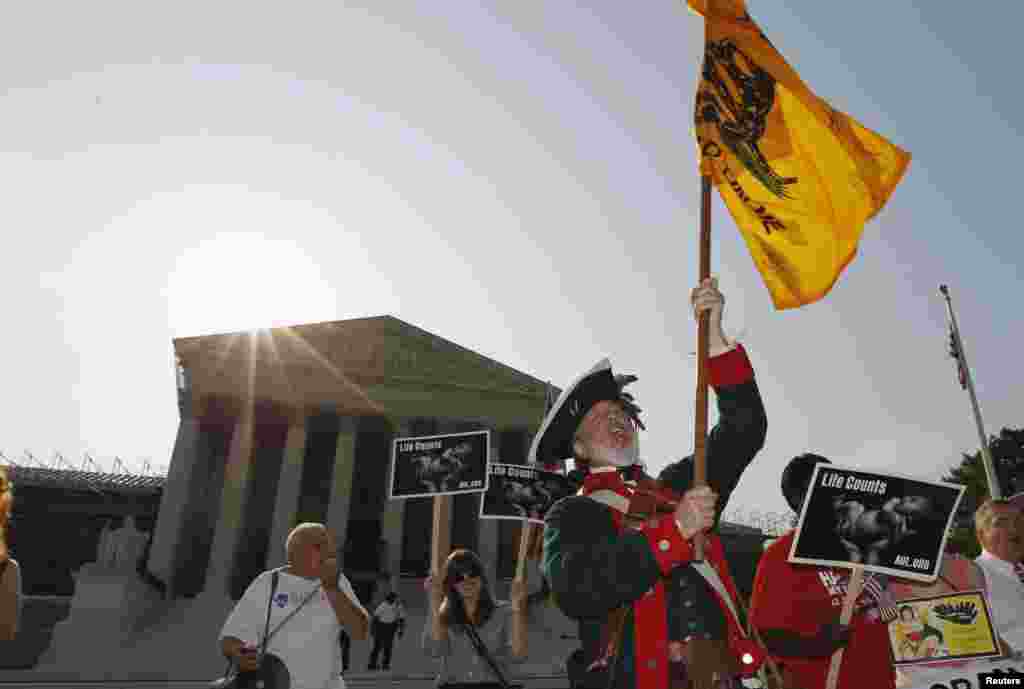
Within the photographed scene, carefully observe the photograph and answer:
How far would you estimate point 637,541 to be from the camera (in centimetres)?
242

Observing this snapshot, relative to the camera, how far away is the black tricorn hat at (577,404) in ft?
10.5

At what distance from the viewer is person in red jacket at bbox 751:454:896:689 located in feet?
11.6

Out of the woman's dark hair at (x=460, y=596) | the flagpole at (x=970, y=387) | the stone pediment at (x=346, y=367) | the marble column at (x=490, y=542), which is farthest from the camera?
the stone pediment at (x=346, y=367)

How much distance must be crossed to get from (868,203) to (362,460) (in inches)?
1392

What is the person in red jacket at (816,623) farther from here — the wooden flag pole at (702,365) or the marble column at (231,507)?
the marble column at (231,507)

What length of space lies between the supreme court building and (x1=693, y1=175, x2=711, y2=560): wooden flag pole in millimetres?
29787

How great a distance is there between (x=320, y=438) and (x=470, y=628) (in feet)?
107

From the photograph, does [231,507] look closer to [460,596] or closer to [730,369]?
[460,596]

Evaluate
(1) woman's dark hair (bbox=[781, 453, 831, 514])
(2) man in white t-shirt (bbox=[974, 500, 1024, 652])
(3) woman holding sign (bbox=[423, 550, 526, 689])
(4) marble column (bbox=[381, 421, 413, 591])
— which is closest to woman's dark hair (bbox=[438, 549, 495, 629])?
(3) woman holding sign (bbox=[423, 550, 526, 689])

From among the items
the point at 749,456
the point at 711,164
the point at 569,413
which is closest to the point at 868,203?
the point at 711,164

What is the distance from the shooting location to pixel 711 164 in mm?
3561

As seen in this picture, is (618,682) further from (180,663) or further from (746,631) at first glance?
(180,663)

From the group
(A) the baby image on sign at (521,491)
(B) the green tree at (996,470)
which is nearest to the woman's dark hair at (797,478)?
(A) the baby image on sign at (521,491)

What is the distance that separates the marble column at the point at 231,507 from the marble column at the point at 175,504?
151 cm
